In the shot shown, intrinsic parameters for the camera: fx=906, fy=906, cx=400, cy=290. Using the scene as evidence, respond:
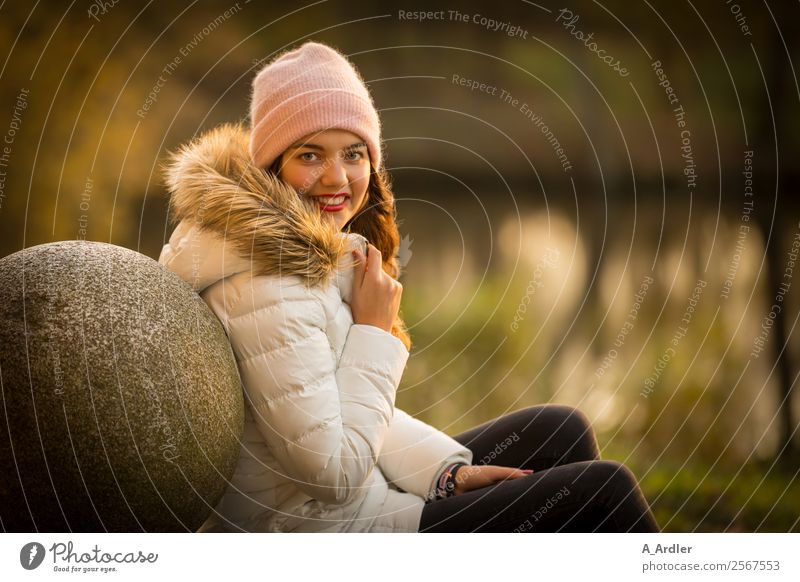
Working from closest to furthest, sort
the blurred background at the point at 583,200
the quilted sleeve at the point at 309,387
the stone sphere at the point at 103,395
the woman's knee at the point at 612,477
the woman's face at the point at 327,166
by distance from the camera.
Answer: the stone sphere at the point at 103,395 < the quilted sleeve at the point at 309,387 < the woman's knee at the point at 612,477 < the woman's face at the point at 327,166 < the blurred background at the point at 583,200

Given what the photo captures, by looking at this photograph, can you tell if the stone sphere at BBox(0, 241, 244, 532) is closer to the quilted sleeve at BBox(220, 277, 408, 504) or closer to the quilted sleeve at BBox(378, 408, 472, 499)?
the quilted sleeve at BBox(220, 277, 408, 504)

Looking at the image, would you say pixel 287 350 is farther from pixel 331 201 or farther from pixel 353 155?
pixel 353 155

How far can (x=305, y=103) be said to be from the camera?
2201 mm

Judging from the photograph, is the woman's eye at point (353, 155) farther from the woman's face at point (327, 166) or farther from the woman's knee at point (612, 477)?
the woman's knee at point (612, 477)

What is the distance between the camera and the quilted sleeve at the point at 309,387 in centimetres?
199

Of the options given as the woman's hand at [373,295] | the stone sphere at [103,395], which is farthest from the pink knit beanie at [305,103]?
the stone sphere at [103,395]

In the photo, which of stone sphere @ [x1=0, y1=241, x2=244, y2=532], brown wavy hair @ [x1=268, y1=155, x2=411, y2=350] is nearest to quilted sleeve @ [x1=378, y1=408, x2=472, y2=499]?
brown wavy hair @ [x1=268, y1=155, x2=411, y2=350]

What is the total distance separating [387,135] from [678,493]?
8.78 ft

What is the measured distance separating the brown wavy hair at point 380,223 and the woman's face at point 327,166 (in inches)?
7.5

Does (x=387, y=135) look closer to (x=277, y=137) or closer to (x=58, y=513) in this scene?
(x=277, y=137)

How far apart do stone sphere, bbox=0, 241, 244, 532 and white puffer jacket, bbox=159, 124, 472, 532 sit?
5.1 inches

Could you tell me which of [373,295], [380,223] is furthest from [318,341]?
[380,223]
